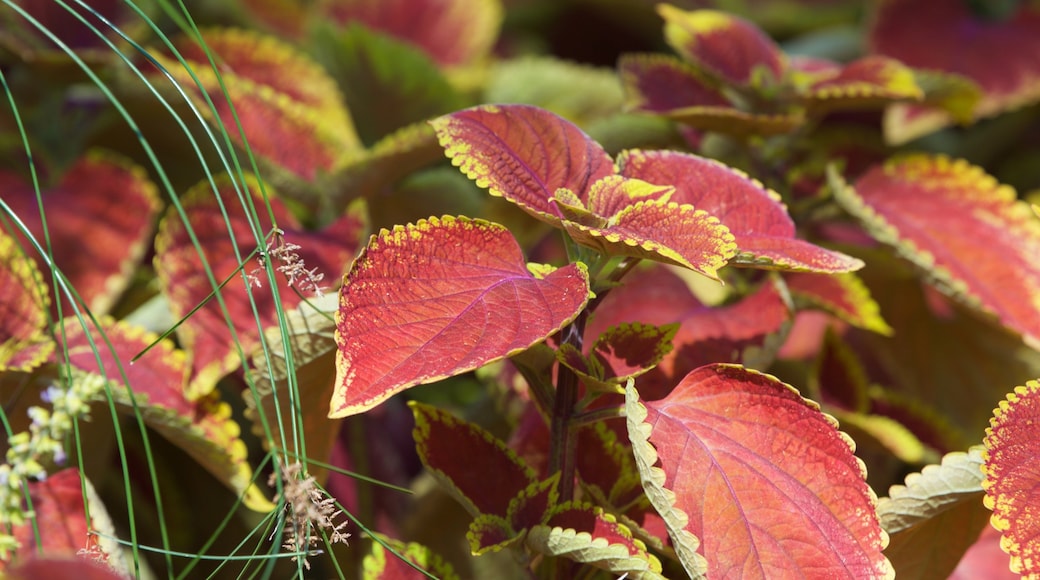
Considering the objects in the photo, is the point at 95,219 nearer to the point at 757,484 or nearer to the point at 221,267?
the point at 221,267

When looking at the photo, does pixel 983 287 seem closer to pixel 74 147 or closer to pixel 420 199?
pixel 420 199

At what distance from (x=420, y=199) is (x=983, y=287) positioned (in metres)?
0.45

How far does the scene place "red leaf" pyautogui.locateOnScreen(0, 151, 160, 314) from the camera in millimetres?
784

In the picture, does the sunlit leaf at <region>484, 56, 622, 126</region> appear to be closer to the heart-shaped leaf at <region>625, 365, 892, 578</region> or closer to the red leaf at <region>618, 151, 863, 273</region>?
the red leaf at <region>618, 151, 863, 273</region>

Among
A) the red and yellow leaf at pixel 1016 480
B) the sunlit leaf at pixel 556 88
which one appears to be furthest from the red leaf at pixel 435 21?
the red and yellow leaf at pixel 1016 480

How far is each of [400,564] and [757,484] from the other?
0.67 ft

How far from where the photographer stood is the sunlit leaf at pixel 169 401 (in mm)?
593

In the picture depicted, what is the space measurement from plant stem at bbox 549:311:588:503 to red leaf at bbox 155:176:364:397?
0.17 metres

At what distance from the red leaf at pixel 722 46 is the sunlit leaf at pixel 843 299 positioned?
177mm

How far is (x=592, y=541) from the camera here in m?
0.49

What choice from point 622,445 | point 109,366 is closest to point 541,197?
point 622,445

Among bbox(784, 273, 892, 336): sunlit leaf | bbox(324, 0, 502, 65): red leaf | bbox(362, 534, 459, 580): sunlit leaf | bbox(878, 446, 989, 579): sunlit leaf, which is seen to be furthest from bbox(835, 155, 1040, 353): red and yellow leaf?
bbox(324, 0, 502, 65): red leaf

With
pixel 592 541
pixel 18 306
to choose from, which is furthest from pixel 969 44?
pixel 18 306

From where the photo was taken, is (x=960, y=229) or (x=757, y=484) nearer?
(x=757, y=484)
